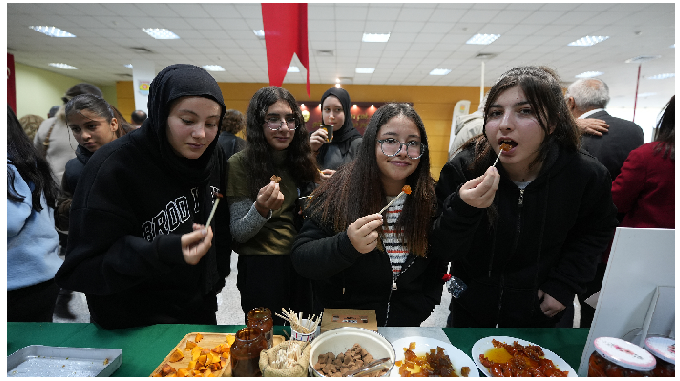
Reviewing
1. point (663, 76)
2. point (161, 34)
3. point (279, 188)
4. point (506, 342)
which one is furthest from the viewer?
point (663, 76)

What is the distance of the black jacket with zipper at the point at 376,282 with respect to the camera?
4.19 feet

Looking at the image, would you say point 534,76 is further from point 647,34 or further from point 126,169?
point 647,34

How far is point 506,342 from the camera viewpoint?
1.18m

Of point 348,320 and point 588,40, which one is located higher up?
point 588,40

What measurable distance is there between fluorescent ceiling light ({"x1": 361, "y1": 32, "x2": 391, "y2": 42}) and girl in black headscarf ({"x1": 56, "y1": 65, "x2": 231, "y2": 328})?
238 inches

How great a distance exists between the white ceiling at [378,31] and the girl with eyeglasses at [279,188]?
4130 mm

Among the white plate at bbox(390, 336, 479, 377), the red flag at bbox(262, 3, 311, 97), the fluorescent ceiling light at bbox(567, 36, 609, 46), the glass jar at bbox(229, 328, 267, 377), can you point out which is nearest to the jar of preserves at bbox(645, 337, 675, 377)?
the white plate at bbox(390, 336, 479, 377)

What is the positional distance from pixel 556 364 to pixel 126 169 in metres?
1.57

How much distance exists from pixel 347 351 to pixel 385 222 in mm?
516

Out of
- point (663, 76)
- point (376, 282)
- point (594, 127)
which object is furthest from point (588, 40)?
point (376, 282)

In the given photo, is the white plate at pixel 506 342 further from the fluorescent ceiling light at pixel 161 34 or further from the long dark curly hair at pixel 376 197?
the fluorescent ceiling light at pixel 161 34

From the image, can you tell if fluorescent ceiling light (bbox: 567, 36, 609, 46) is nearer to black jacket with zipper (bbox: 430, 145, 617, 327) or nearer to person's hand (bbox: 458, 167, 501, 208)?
black jacket with zipper (bbox: 430, 145, 617, 327)

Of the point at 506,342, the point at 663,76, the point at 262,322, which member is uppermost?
the point at 663,76

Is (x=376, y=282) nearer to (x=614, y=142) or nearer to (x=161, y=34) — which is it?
(x=614, y=142)
